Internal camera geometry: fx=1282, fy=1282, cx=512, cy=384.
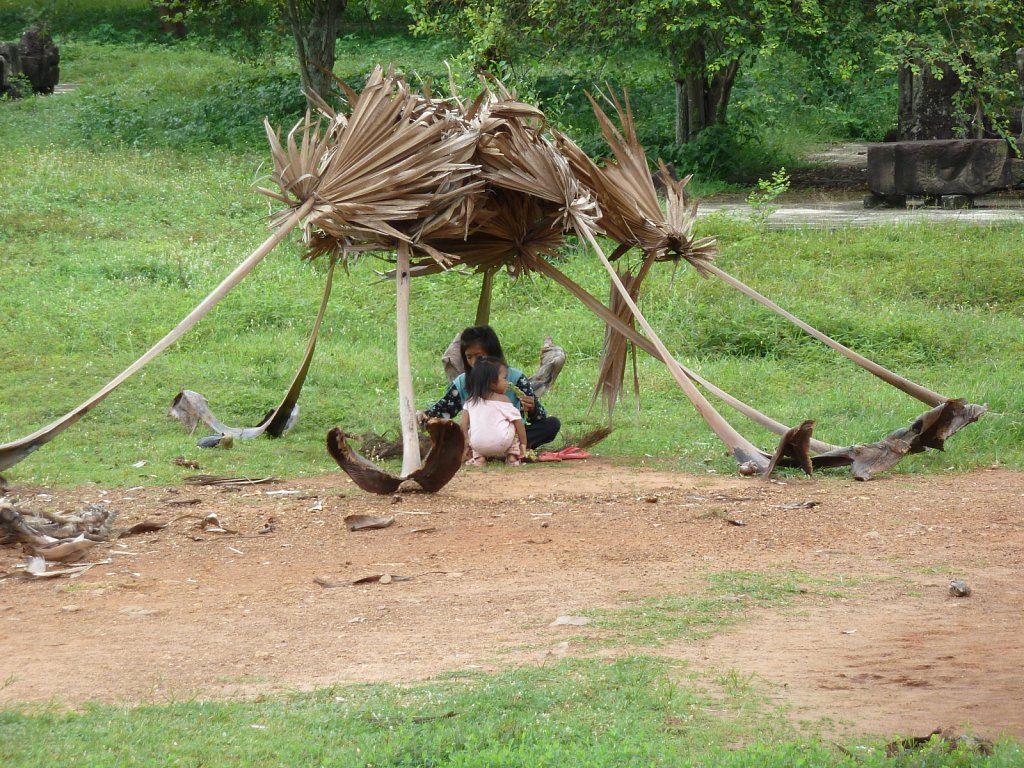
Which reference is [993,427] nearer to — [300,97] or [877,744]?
[877,744]

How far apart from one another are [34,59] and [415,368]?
18908mm

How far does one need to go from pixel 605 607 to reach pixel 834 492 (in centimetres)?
260

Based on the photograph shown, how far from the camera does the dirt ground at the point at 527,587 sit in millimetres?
4117

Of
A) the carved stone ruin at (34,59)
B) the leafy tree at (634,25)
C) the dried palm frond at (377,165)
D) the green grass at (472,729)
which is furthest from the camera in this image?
the carved stone ruin at (34,59)

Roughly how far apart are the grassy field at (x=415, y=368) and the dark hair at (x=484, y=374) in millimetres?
1064

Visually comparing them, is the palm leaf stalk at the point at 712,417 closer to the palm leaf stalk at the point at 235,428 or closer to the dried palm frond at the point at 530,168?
the dried palm frond at the point at 530,168

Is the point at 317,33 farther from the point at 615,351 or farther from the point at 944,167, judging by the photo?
the point at 615,351

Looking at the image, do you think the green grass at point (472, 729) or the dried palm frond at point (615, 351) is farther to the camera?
the dried palm frond at point (615, 351)

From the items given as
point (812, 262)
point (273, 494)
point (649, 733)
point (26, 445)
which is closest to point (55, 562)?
point (26, 445)

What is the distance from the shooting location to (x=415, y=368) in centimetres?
1077

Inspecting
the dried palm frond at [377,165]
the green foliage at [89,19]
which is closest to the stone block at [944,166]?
the dried palm frond at [377,165]

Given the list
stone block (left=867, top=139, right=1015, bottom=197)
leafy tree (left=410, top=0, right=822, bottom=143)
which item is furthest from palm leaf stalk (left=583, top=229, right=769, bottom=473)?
stone block (left=867, top=139, right=1015, bottom=197)

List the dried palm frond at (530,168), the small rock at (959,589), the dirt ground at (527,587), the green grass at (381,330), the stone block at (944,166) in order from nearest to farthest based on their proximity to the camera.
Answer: the dirt ground at (527,587)
the small rock at (959,589)
the dried palm frond at (530,168)
the green grass at (381,330)
the stone block at (944,166)

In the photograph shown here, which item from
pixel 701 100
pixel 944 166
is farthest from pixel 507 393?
pixel 701 100
